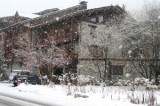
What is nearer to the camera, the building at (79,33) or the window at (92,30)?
the building at (79,33)

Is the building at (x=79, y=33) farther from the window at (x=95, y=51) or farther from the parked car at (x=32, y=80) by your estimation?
the parked car at (x=32, y=80)

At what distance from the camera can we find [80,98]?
2120cm

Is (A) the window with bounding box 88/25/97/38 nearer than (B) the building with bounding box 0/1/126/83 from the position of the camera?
No

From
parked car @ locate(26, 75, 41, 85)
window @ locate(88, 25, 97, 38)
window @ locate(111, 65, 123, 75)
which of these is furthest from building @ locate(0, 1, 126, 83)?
parked car @ locate(26, 75, 41, 85)

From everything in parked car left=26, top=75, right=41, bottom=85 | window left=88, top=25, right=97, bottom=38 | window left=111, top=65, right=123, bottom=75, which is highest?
window left=88, top=25, right=97, bottom=38

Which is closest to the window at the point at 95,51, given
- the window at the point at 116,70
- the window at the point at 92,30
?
the window at the point at 92,30

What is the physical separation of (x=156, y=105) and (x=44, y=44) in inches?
1181

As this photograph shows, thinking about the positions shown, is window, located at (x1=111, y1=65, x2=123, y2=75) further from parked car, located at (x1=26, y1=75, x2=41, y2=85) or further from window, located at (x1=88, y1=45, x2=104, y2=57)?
parked car, located at (x1=26, y1=75, x2=41, y2=85)

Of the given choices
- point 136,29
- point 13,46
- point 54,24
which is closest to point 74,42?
point 54,24

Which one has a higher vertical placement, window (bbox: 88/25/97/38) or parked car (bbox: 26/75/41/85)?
window (bbox: 88/25/97/38)

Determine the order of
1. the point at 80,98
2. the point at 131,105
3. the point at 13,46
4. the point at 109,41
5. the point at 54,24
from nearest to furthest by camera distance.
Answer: the point at 131,105 → the point at 80,98 → the point at 109,41 → the point at 54,24 → the point at 13,46

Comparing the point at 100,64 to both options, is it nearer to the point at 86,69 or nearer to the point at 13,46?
the point at 86,69

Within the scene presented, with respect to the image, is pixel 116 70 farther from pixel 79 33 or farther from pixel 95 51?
pixel 79 33

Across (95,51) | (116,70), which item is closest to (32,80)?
(95,51)
